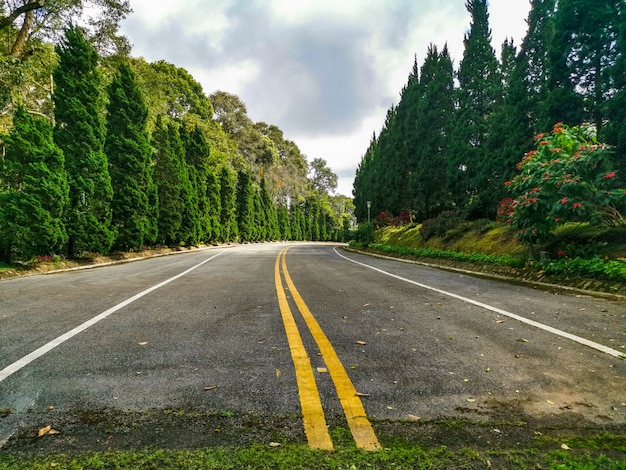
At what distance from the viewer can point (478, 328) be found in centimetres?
407

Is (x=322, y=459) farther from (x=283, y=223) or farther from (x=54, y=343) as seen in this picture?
(x=283, y=223)

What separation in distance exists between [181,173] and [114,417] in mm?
25695

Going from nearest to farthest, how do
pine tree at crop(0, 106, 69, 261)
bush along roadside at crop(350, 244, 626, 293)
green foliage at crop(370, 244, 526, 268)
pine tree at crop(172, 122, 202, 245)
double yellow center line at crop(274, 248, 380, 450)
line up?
double yellow center line at crop(274, 248, 380, 450) < bush along roadside at crop(350, 244, 626, 293) < green foliage at crop(370, 244, 526, 268) < pine tree at crop(0, 106, 69, 261) < pine tree at crop(172, 122, 202, 245)

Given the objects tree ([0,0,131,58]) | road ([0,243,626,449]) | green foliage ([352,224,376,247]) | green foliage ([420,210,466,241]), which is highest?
Result: tree ([0,0,131,58])

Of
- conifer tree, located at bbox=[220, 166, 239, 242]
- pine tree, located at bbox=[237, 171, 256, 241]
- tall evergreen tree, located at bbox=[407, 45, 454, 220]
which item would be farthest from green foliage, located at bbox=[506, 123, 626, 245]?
pine tree, located at bbox=[237, 171, 256, 241]

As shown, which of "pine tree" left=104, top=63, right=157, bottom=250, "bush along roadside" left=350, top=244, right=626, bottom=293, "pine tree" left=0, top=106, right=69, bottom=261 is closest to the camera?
"bush along roadside" left=350, top=244, right=626, bottom=293

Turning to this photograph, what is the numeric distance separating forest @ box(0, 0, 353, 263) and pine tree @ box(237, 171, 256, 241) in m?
8.89

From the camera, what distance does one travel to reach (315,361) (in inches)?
116

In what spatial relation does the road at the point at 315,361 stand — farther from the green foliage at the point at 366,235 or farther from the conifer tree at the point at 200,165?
the conifer tree at the point at 200,165

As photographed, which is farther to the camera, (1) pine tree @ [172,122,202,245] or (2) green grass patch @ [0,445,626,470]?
(1) pine tree @ [172,122,202,245]

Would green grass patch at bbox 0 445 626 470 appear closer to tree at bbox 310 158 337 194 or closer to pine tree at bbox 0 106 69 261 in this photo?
pine tree at bbox 0 106 69 261

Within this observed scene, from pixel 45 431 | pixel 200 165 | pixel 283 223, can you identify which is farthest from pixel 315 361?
pixel 283 223

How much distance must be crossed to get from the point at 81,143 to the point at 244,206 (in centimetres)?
3367

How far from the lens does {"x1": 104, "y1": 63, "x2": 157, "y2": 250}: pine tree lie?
57.9 ft
